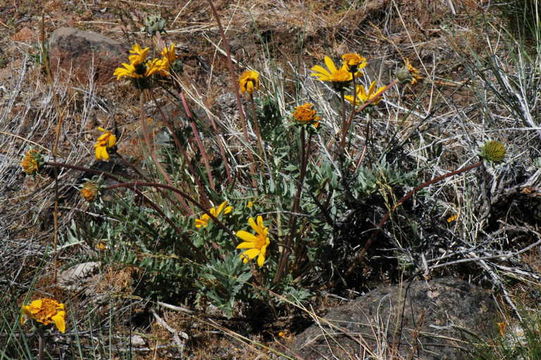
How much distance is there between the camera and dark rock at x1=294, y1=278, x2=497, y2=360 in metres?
1.76

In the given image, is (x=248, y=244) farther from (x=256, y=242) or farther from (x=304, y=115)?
(x=304, y=115)

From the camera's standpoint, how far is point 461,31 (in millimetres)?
3514

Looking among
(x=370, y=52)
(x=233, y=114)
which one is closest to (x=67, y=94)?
(x=233, y=114)

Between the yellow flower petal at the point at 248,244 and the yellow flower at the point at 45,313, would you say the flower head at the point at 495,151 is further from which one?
the yellow flower at the point at 45,313

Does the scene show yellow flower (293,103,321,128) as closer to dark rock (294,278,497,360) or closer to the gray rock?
dark rock (294,278,497,360)

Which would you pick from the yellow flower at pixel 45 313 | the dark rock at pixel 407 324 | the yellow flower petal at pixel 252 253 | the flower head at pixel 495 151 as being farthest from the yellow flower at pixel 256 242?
the flower head at pixel 495 151

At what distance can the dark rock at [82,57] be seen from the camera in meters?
3.68

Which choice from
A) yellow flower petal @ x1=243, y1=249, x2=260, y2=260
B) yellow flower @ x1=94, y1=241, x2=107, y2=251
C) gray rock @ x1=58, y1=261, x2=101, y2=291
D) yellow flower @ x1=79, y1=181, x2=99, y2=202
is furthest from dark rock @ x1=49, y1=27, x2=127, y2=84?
yellow flower petal @ x1=243, y1=249, x2=260, y2=260

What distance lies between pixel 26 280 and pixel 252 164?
99 centimetres

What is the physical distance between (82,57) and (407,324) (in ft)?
8.88

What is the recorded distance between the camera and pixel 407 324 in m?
1.83

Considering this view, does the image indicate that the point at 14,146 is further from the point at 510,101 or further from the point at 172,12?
the point at 510,101

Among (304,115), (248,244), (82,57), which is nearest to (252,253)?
(248,244)

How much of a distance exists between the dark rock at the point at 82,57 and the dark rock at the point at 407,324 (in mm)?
2369
